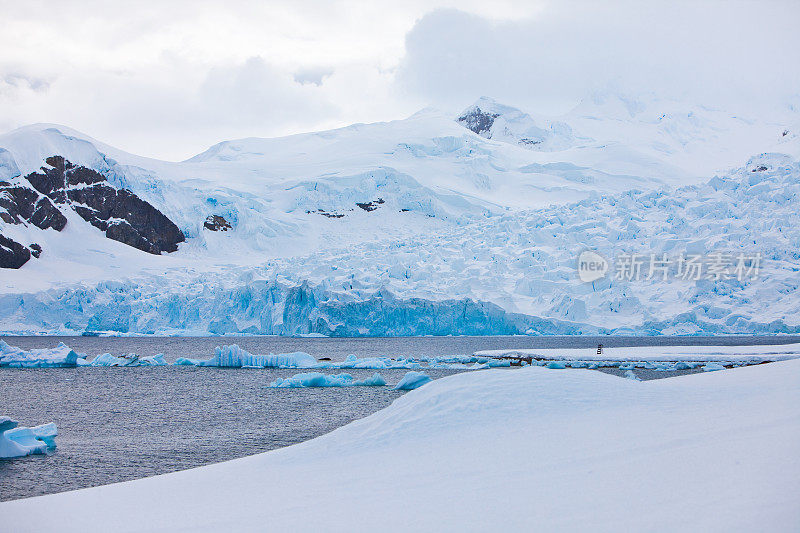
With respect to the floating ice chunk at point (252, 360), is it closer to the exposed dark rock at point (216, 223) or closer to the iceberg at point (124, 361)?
the iceberg at point (124, 361)

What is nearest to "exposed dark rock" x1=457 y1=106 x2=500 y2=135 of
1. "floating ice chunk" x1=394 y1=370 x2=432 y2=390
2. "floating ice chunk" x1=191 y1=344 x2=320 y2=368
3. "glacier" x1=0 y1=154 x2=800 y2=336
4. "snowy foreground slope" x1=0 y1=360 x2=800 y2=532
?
"glacier" x1=0 y1=154 x2=800 y2=336

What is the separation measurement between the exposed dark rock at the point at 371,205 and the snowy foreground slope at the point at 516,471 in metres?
73.1

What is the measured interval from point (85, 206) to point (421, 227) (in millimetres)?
40207

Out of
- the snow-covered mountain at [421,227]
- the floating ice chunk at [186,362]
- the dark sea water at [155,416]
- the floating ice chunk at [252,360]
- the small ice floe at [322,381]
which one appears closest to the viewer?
the dark sea water at [155,416]

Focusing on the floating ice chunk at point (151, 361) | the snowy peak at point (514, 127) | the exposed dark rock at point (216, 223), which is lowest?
the floating ice chunk at point (151, 361)

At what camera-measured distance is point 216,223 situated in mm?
81062

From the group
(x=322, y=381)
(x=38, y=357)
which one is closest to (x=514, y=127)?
(x=38, y=357)

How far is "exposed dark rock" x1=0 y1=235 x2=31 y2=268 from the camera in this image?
73062 millimetres

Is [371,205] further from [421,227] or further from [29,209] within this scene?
[29,209]

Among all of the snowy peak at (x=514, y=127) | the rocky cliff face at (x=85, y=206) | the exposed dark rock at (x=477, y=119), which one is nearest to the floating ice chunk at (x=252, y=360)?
the rocky cliff face at (x=85, y=206)

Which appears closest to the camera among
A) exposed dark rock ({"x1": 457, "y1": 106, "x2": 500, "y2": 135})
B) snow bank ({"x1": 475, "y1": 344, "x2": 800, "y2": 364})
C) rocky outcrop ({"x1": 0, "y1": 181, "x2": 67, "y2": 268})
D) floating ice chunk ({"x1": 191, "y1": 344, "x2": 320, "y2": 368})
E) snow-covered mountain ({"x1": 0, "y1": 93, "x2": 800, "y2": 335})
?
snow bank ({"x1": 475, "y1": 344, "x2": 800, "y2": 364})

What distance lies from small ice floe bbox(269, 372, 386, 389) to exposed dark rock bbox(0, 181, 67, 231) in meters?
67.8

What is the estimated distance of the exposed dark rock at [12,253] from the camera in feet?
240

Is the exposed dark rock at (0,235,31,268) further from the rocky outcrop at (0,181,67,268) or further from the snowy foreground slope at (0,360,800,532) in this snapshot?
the snowy foreground slope at (0,360,800,532)
